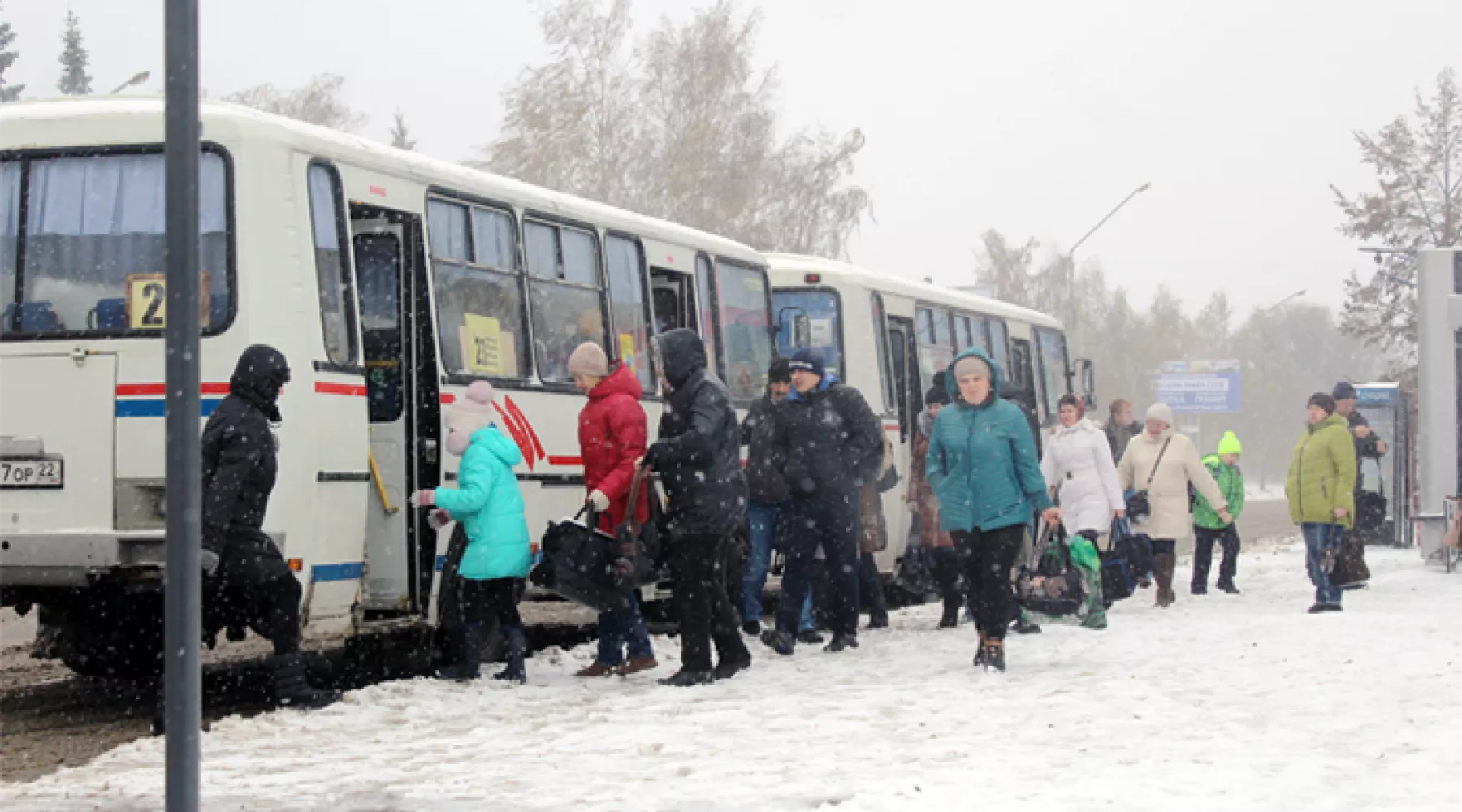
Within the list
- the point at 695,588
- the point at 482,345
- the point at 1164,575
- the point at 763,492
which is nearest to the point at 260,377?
the point at 695,588

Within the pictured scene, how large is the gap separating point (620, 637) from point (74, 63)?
68.3 m

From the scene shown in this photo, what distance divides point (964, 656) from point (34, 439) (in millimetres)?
5425

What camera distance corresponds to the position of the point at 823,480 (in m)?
11.6

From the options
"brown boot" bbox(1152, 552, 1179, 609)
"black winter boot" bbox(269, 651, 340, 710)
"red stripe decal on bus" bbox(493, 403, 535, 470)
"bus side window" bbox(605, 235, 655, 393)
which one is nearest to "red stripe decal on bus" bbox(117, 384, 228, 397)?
"black winter boot" bbox(269, 651, 340, 710)

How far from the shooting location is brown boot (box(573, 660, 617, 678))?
10.7 m

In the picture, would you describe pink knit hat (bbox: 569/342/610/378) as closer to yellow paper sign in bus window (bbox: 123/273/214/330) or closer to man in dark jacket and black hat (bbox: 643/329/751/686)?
man in dark jacket and black hat (bbox: 643/329/751/686)

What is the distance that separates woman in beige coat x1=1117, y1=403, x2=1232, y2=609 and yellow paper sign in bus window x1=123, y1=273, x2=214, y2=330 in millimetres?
8655

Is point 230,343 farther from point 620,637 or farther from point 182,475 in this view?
point 182,475

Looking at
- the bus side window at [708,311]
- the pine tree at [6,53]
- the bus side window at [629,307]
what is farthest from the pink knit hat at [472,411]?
the pine tree at [6,53]

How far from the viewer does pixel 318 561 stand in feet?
31.8

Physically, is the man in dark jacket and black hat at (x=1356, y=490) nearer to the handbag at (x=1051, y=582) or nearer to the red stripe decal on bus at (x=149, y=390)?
the handbag at (x=1051, y=582)

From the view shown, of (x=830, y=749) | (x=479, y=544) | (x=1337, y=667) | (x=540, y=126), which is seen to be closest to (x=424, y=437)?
(x=479, y=544)

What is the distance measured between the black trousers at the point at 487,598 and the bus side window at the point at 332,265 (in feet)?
4.49

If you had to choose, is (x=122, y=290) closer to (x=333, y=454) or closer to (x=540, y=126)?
(x=333, y=454)
